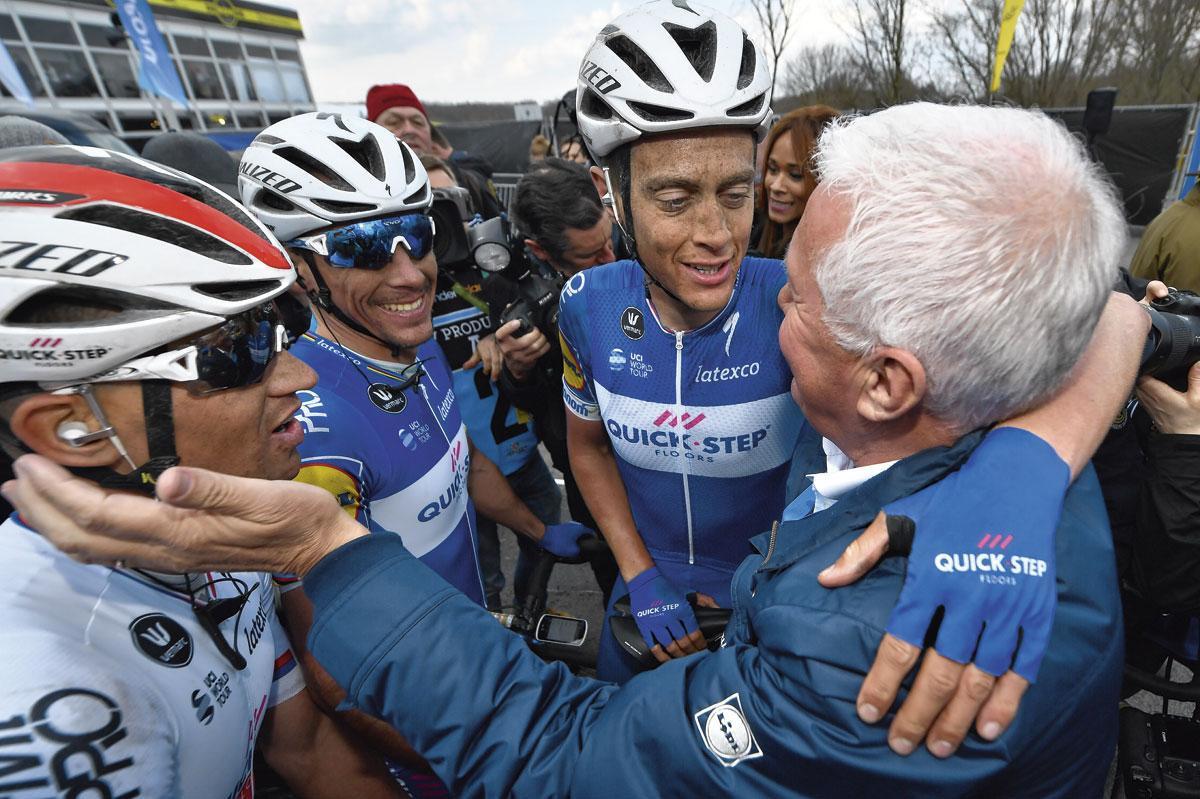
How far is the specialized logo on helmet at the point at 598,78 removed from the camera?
5.99 ft

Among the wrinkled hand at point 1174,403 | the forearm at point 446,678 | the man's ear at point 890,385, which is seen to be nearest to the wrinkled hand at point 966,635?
the man's ear at point 890,385

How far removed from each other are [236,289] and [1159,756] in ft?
10.8

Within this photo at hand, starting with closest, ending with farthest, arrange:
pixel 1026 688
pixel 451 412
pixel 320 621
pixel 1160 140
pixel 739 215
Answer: pixel 1026 688 → pixel 320 621 → pixel 739 215 → pixel 451 412 → pixel 1160 140

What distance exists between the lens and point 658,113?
1.77m

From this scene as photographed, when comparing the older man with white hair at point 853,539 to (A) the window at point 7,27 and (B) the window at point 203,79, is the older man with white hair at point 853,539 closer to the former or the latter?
(A) the window at point 7,27

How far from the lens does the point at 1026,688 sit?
0.84 m

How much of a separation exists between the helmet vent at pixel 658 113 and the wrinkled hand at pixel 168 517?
55.8 inches

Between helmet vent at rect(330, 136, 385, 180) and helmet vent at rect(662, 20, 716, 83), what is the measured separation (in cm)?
115

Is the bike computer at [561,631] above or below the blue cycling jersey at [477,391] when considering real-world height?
below

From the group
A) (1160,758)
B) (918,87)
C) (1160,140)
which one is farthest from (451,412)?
(918,87)

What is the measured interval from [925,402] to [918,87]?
84.2ft

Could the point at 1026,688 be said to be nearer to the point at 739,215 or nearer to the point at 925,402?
the point at 925,402

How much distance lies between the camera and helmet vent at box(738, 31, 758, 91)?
1864 millimetres

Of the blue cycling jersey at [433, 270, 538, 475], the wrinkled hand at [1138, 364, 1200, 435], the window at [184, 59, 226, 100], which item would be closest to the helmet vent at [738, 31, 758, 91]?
the wrinkled hand at [1138, 364, 1200, 435]
